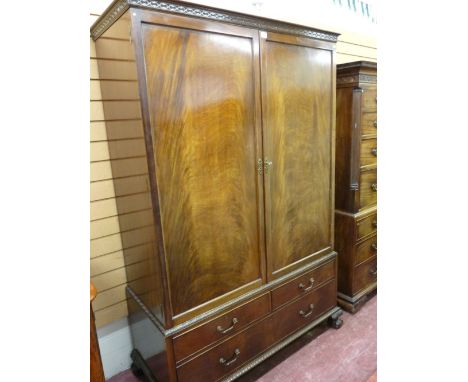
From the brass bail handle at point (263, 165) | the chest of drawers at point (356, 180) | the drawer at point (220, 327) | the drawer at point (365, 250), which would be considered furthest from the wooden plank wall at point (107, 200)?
the drawer at point (365, 250)

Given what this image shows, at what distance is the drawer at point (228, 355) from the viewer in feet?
4.92

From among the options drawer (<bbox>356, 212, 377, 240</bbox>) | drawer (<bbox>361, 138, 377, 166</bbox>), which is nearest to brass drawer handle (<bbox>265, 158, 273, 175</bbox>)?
drawer (<bbox>361, 138, 377, 166</bbox>)

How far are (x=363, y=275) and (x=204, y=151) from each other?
177 cm

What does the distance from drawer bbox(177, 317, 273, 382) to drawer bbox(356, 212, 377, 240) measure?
0.99m

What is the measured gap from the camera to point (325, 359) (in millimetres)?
1949

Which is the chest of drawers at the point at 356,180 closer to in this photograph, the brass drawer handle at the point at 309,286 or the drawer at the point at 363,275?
the drawer at the point at 363,275

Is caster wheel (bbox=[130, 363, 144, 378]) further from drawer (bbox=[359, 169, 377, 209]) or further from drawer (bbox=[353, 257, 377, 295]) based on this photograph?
drawer (bbox=[359, 169, 377, 209])

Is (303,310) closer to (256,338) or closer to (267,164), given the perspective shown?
(256,338)

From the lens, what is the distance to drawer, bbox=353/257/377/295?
2.38 metres

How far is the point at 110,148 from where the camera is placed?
1678mm

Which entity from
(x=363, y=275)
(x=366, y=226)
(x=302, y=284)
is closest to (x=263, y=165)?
(x=302, y=284)
